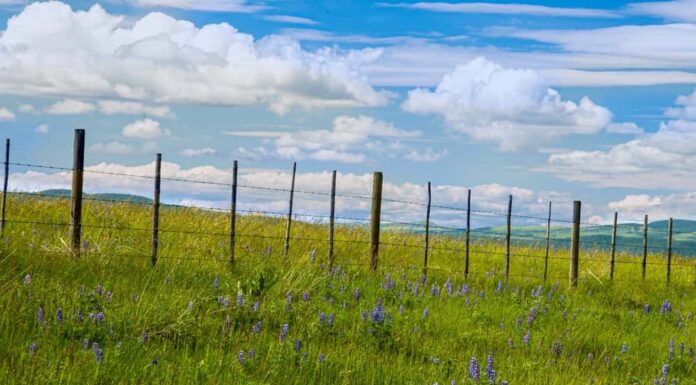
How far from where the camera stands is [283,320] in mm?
8805

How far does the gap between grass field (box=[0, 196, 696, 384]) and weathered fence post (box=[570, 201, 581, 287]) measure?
1358 millimetres

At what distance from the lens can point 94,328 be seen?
729cm

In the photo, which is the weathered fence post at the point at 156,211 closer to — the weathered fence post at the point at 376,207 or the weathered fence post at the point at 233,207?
the weathered fence post at the point at 233,207

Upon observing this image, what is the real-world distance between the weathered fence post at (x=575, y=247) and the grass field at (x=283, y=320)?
1358mm

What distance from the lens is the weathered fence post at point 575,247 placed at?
58.9 feet

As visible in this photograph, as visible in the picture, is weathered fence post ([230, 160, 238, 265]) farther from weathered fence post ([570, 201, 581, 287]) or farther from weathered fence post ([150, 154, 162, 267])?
weathered fence post ([570, 201, 581, 287])

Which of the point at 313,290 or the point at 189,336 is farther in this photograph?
the point at 313,290

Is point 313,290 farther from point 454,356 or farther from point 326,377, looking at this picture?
point 326,377

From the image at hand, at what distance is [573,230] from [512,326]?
27.1 feet

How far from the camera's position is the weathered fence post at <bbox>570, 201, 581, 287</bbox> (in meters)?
18.0

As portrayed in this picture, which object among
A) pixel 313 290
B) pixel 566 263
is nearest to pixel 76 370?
pixel 313 290

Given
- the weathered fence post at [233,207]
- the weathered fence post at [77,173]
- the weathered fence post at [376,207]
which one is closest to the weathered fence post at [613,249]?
the weathered fence post at [376,207]

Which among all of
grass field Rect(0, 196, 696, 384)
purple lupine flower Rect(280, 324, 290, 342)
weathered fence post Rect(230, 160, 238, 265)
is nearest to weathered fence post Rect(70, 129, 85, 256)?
grass field Rect(0, 196, 696, 384)

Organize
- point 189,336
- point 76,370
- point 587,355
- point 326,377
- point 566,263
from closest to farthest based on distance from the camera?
1. point 76,370
2. point 326,377
3. point 189,336
4. point 587,355
5. point 566,263
